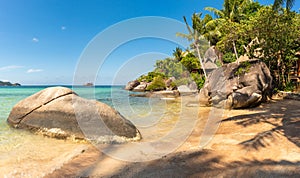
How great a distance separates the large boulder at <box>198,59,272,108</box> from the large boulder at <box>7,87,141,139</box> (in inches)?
258

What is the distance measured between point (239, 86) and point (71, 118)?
29.5 feet

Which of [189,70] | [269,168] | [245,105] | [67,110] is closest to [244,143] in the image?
[269,168]

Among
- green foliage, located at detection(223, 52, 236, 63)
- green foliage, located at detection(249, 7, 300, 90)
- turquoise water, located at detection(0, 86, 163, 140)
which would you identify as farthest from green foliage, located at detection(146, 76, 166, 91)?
green foliage, located at detection(249, 7, 300, 90)

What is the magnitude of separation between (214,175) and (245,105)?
8044mm

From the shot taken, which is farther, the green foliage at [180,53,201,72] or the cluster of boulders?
the green foliage at [180,53,201,72]

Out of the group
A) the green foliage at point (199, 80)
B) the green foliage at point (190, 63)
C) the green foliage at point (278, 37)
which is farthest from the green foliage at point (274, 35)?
the green foliage at point (190, 63)

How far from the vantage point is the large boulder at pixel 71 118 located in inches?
206

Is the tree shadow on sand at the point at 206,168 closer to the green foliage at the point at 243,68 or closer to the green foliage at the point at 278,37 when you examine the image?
the green foliage at the point at 243,68

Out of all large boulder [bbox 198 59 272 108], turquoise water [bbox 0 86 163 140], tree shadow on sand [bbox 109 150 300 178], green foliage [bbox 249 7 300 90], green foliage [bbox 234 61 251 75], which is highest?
green foliage [bbox 249 7 300 90]

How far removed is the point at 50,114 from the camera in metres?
5.70

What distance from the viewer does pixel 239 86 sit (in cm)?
1052

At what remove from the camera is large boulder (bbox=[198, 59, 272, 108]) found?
9.63 metres

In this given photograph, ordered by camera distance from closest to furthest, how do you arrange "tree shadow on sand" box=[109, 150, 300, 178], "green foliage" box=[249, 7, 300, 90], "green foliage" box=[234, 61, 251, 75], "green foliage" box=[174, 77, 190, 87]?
"tree shadow on sand" box=[109, 150, 300, 178] < "green foliage" box=[249, 7, 300, 90] < "green foliage" box=[234, 61, 251, 75] < "green foliage" box=[174, 77, 190, 87]

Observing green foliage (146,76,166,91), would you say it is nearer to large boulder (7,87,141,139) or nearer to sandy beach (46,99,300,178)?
large boulder (7,87,141,139)
